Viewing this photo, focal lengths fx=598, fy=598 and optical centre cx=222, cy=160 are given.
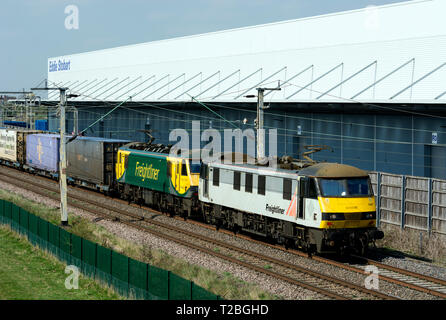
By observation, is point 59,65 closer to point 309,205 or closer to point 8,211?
point 8,211

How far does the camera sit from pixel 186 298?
1527cm

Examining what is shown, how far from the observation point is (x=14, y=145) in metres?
57.1

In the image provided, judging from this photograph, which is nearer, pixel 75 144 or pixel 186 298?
pixel 186 298

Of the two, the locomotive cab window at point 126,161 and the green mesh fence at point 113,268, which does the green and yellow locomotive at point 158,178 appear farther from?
the green mesh fence at point 113,268

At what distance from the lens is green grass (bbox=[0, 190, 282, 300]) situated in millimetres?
18172

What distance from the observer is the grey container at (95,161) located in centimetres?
3981

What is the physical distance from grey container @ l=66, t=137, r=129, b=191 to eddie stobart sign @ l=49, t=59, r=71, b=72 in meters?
45.5

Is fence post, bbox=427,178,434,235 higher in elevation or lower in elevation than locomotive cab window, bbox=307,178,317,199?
lower

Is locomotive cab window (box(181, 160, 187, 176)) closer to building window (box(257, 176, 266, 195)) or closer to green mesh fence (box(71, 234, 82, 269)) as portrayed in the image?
building window (box(257, 176, 266, 195))

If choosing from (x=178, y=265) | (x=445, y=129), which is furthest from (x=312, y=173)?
(x=445, y=129)

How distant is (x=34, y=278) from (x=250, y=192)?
9.41m

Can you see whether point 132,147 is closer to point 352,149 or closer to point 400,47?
point 352,149

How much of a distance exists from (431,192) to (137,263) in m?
14.3

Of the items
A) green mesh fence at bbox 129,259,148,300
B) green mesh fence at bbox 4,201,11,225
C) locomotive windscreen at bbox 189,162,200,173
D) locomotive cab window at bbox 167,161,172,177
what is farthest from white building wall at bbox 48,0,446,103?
green mesh fence at bbox 129,259,148,300
